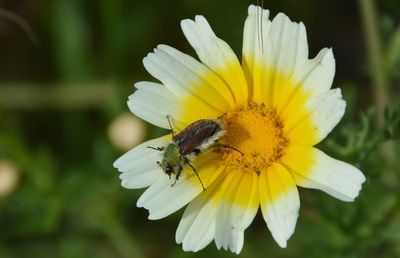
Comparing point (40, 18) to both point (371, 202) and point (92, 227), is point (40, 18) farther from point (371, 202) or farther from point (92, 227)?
point (371, 202)

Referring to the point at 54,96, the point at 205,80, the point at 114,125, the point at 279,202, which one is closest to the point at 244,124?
the point at 205,80

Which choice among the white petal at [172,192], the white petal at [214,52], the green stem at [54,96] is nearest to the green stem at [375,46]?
the white petal at [214,52]

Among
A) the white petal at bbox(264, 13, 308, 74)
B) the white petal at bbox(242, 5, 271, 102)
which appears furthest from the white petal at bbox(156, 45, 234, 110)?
the white petal at bbox(264, 13, 308, 74)

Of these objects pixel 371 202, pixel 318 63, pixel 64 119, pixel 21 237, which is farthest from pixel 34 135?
pixel 318 63

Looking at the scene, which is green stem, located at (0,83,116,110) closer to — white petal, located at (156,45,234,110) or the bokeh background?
the bokeh background

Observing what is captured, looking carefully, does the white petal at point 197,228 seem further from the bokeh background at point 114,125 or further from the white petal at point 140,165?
the bokeh background at point 114,125

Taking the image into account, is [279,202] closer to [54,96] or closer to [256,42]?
[256,42]
